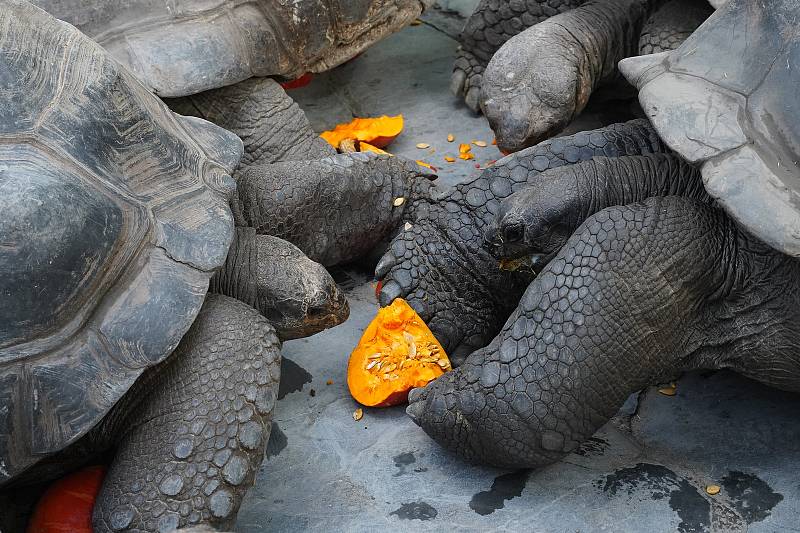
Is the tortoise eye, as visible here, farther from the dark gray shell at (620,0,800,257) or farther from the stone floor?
the stone floor

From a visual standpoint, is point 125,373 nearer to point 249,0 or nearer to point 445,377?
point 445,377

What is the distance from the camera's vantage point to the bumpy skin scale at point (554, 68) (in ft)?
12.4

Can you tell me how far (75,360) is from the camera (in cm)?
230

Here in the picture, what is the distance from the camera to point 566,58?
3.89m

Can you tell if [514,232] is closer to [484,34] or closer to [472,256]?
[472,256]

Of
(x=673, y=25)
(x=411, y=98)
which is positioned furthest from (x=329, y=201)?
(x=411, y=98)

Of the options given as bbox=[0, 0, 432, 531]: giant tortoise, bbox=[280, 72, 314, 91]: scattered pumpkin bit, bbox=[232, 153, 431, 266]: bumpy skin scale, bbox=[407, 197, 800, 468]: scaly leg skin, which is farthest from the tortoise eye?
bbox=[280, 72, 314, 91]: scattered pumpkin bit

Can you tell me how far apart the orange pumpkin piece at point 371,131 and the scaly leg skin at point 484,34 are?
43 centimetres

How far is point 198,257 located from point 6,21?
78 centimetres

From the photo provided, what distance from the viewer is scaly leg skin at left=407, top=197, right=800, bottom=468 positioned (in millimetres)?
2510

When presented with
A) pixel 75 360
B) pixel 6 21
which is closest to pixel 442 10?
pixel 6 21

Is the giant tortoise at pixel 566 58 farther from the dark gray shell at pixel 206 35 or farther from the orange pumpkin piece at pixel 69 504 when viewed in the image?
the orange pumpkin piece at pixel 69 504

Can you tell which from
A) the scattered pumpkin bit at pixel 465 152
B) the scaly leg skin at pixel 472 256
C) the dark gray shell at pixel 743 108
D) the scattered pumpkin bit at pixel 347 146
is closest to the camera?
the dark gray shell at pixel 743 108

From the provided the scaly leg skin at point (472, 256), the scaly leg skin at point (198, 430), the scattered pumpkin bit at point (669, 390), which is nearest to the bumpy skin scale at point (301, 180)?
the scaly leg skin at point (472, 256)
